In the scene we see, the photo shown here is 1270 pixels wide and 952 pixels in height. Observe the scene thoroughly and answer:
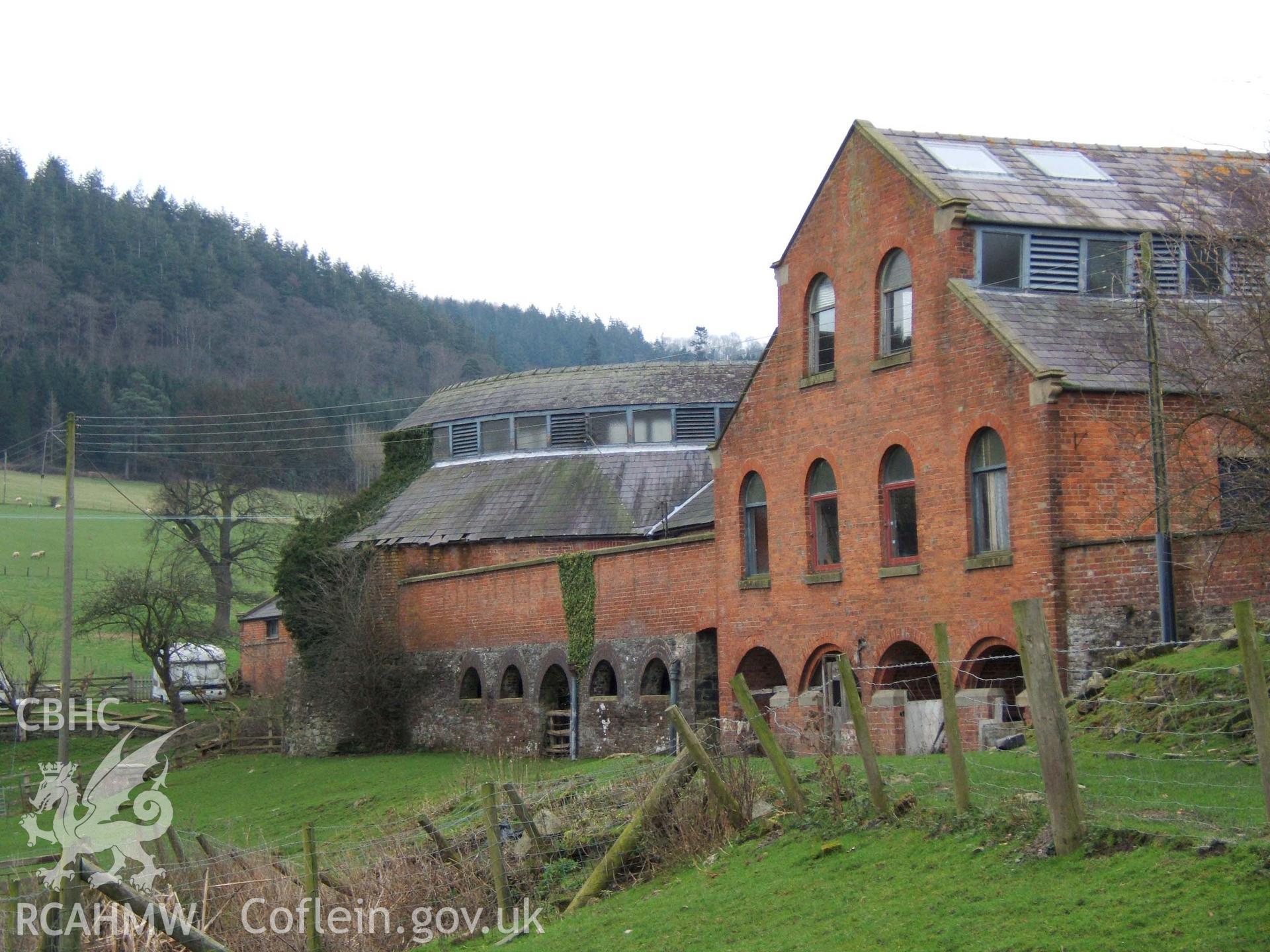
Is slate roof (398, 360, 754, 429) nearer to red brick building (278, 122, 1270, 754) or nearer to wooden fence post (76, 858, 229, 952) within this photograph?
red brick building (278, 122, 1270, 754)

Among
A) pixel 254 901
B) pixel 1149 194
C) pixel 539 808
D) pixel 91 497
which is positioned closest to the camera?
pixel 254 901

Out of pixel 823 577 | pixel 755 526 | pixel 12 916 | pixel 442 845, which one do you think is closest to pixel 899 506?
pixel 823 577

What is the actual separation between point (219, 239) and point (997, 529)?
113 meters

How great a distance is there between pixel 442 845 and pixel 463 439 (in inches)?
1276

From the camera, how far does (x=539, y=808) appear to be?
53.2 ft

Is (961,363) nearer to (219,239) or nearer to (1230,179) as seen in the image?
(1230,179)

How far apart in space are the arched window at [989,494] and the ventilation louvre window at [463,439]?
81.4 ft

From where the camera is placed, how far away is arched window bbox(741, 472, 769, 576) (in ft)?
95.7

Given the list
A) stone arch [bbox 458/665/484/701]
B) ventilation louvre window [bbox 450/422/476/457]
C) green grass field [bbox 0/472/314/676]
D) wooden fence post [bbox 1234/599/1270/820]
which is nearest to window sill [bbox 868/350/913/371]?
wooden fence post [bbox 1234/599/1270/820]

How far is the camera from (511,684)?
3791cm

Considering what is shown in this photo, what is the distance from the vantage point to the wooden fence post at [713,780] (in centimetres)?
1413

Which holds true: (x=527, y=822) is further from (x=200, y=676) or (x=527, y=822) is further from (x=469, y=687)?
(x=200, y=676)

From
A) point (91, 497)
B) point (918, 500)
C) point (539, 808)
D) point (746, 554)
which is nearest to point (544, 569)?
point (746, 554)

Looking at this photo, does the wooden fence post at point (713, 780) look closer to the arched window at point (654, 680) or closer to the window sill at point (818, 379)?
the window sill at point (818, 379)
